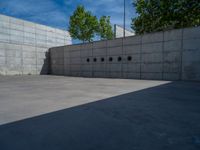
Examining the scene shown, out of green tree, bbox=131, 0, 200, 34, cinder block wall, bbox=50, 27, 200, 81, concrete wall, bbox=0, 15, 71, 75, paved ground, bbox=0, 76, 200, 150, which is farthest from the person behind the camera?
green tree, bbox=131, 0, 200, 34

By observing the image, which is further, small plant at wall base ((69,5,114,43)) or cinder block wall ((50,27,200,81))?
small plant at wall base ((69,5,114,43))

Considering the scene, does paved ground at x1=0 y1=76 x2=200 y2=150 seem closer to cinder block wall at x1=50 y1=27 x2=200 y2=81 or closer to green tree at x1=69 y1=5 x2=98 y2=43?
cinder block wall at x1=50 y1=27 x2=200 y2=81

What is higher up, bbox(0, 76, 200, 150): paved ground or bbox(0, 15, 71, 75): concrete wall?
bbox(0, 15, 71, 75): concrete wall

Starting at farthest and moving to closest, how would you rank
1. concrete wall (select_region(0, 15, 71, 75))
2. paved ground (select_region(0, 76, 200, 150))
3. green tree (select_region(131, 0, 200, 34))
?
green tree (select_region(131, 0, 200, 34)), concrete wall (select_region(0, 15, 71, 75)), paved ground (select_region(0, 76, 200, 150))

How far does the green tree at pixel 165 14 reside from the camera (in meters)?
18.4

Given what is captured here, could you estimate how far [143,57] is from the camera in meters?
12.3

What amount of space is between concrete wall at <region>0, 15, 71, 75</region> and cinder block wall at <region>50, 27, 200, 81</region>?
4.11m

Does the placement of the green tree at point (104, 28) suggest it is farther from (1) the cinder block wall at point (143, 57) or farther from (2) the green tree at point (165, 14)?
(1) the cinder block wall at point (143, 57)

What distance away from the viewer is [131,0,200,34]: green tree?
60.3ft

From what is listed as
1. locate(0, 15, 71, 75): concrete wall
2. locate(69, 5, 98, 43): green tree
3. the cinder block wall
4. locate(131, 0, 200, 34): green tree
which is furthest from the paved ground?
locate(69, 5, 98, 43): green tree

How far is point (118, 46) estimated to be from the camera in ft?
44.9

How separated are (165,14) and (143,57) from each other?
10586mm

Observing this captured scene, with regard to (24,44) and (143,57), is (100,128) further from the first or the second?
(24,44)

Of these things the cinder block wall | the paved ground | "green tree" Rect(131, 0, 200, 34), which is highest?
"green tree" Rect(131, 0, 200, 34)
